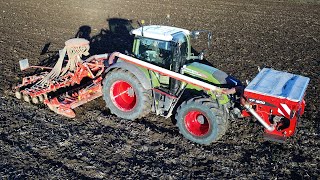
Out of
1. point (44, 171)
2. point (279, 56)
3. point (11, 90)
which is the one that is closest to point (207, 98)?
point (44, 171)

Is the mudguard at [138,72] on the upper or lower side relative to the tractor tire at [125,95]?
upper

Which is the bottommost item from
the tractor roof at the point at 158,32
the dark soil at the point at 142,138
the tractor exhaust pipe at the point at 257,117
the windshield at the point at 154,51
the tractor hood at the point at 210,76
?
the dark soil at the point at 142,138

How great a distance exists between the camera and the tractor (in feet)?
26.2

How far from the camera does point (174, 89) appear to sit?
29.0ft

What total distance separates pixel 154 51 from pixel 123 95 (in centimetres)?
149

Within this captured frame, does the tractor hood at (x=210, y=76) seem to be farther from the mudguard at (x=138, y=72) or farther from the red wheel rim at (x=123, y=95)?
the red wheel rim at (x=123, y=95)

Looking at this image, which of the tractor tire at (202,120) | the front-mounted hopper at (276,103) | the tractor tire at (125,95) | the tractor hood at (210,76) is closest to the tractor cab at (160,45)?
the tractor hood at (210,76)

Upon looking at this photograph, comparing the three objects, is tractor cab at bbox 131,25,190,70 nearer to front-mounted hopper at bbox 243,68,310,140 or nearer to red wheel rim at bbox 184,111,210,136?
red wheel rim at bbox 184,111,210,136

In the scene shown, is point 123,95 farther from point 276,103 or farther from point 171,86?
point 276,103

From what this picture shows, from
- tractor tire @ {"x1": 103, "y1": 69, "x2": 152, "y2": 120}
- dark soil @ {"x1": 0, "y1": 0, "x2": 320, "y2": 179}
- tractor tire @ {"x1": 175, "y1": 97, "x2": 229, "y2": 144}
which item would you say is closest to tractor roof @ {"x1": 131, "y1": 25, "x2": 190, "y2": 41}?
tractor tire @ {"x1": 103, "y1": 69, "x2": 152, "y2": 120}

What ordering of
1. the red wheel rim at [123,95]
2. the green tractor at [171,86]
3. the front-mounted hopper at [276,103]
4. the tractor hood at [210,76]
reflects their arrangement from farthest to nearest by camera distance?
the red wheel rim at [123,95]
the tractor hood at [210,76]
the green tractor at [171,86]
the front-mounted hopper at [276,103]

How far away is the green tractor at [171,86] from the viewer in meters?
8.21

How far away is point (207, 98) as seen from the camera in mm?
8094

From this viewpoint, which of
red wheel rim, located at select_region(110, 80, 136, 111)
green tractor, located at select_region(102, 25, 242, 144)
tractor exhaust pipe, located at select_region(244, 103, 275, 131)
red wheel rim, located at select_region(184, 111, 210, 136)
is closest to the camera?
tractor exhaust pipe, located at select_region(244, 103, 275, 131)
